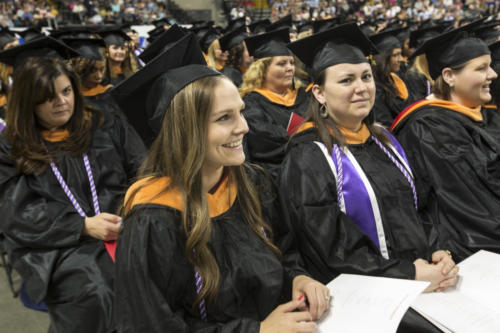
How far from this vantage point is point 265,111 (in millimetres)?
3752

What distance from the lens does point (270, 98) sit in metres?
3.82

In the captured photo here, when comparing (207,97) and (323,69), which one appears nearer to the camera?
(207,97)

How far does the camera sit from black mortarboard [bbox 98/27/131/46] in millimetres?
5328

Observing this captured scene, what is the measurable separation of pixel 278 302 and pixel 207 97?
0.84 meters

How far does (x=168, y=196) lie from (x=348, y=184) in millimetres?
937

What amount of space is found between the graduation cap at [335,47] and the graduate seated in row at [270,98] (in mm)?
1476

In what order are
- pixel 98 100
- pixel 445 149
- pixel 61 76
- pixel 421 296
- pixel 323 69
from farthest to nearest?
pixel 98 100
pixel 61 76
pixel 445 149
pixel 323 69
pixel 421 296

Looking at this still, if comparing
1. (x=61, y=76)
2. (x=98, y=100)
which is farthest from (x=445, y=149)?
(x=98, y=100)

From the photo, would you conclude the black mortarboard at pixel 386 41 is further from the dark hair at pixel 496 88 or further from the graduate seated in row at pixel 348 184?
the graduate seated in row at pixel 348 184

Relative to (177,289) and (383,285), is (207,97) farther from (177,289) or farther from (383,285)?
(383,285)

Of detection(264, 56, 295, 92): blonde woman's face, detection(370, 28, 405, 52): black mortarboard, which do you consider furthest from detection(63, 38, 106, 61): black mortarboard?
detection(370, 28, 405, 52): black mortarboard

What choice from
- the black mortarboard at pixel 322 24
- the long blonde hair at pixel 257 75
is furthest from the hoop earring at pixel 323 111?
the black mortarboard at pixel 322 24

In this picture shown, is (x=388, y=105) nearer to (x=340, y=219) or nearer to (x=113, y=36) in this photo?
(x=340, y=219)

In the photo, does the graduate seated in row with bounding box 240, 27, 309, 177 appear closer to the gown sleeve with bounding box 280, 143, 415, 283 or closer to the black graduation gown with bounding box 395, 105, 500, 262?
the black graduation gown with bounding box 395, 105, 500, 262
